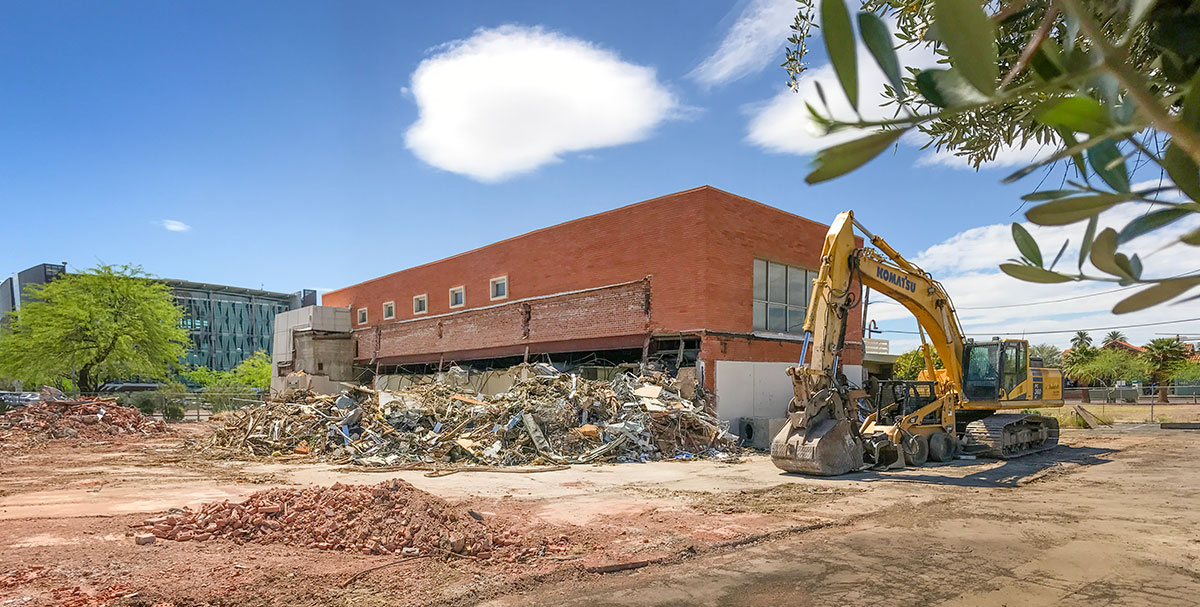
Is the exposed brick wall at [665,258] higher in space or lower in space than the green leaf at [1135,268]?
higher

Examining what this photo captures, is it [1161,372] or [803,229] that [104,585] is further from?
[1161,372]

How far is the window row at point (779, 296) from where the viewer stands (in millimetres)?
22797

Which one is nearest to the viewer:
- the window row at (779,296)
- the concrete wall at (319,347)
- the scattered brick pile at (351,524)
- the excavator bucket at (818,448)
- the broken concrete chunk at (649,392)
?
the scattered brick pile at (351,524)

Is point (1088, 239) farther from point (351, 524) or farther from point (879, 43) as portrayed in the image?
point (351, 524)

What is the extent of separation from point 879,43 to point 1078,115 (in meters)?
0.29

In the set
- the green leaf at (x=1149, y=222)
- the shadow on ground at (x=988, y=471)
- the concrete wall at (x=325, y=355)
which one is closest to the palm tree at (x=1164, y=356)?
the shadow on ground at (x=988, y=471)

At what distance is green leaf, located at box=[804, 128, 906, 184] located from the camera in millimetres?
1020

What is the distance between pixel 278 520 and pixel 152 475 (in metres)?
8.63

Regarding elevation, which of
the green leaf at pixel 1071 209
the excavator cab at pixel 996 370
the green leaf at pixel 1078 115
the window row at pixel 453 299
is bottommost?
the excavator cab at pixel 996 370

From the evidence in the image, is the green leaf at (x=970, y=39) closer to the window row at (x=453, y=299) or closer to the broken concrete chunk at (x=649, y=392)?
the broken concrete chunk at (x=649, y=392)

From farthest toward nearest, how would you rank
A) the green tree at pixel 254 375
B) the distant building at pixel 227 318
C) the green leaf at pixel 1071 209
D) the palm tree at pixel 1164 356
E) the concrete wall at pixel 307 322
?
1. the distant building at pixel 227 318
2. the green tree at pixel 254 375
3. the palm tree at pixel 1164 356
4. the concrete wall at pixel 307 322
5. the green leaf at pixel 1071 209

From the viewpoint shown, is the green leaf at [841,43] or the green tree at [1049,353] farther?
the green tree at [1049,353]

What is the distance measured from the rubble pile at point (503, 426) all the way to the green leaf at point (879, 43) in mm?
15922

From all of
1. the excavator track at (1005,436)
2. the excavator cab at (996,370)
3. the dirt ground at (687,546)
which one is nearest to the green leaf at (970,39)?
the dirt ground at (687,546)
